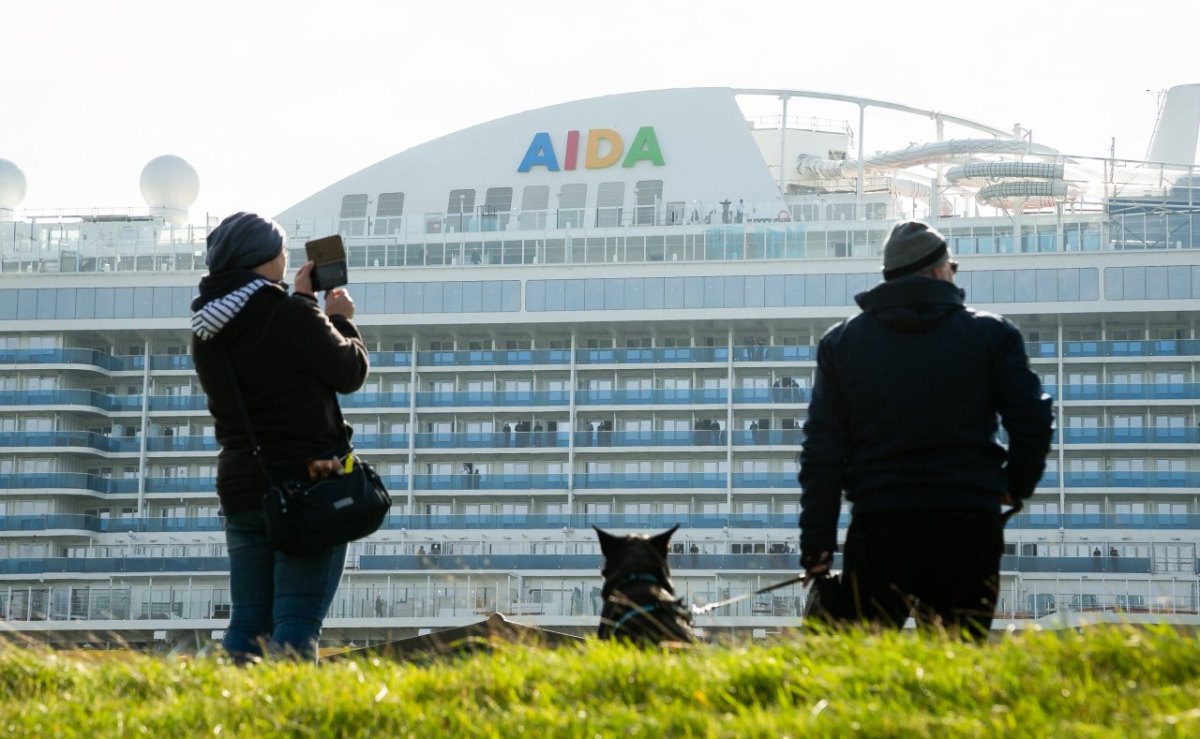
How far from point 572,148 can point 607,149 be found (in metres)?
0.93

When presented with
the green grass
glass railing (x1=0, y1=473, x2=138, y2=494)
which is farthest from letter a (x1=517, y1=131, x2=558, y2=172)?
the green grass

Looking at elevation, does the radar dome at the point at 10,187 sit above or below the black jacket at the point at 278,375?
above

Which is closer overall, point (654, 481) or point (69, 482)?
point (654, 481)

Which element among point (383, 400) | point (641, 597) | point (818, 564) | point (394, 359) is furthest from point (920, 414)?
point (394, 359)

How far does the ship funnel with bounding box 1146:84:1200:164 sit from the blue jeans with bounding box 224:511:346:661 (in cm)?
5245

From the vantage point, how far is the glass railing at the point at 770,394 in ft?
185

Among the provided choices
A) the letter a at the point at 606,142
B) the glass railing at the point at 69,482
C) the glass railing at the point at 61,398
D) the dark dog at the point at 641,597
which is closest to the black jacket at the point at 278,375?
the dark dog at the point at 641,597

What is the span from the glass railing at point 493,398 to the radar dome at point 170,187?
26.7ft

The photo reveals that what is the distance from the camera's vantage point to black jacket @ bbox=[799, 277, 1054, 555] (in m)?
7.73

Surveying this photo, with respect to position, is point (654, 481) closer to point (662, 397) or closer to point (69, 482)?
point (662, 397)

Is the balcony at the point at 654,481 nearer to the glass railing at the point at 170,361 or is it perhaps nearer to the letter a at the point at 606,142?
the letter a at the point at 606,142

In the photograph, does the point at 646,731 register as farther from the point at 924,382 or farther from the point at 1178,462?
the point at 1178,462

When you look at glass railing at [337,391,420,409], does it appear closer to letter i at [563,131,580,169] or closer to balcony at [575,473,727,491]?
balcony at [575,473,727,491]

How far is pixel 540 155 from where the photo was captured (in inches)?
2210
